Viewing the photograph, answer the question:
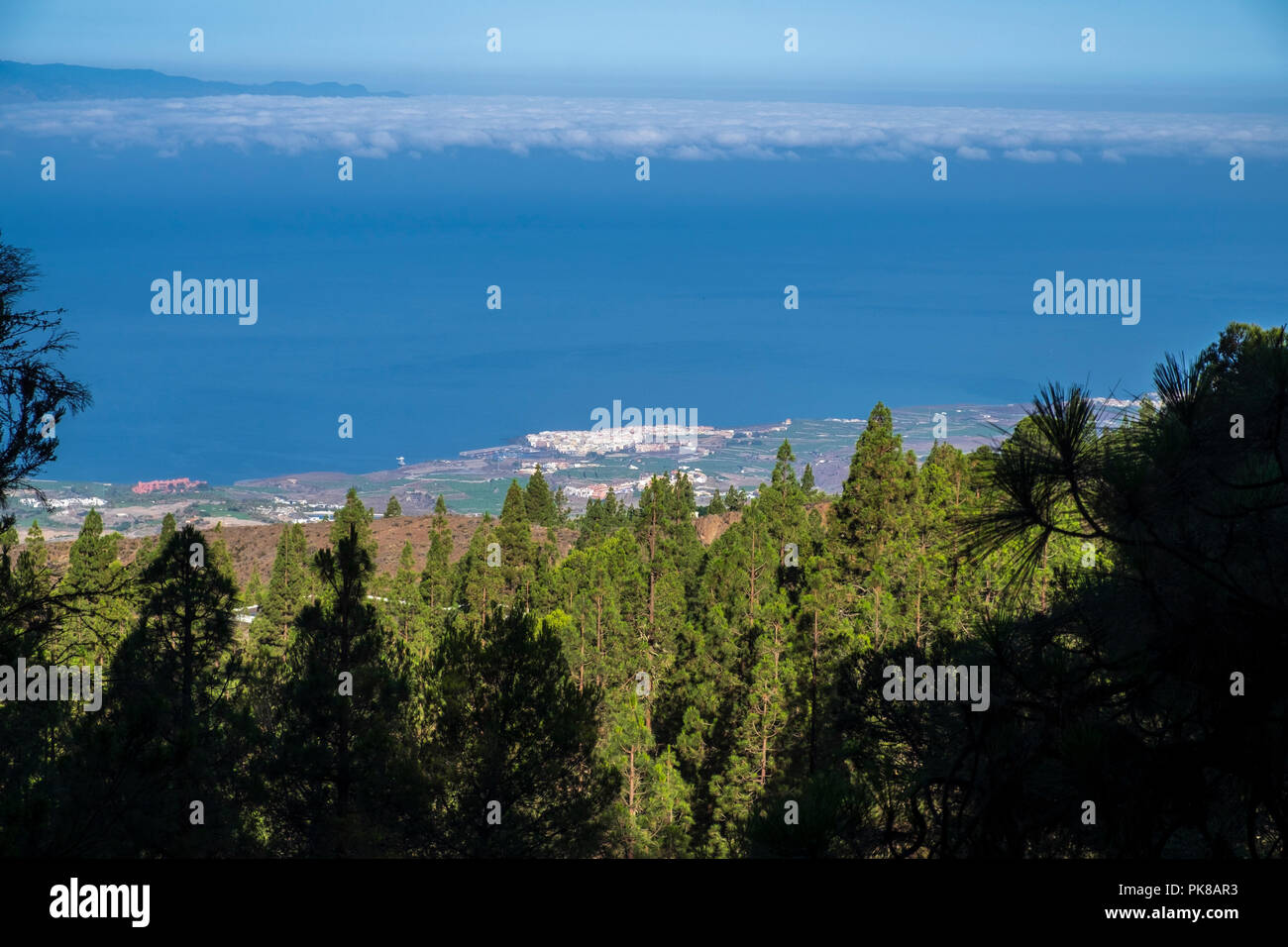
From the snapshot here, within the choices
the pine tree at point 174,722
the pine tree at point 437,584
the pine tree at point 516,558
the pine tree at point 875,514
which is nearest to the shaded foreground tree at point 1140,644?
the pine tree at point 174,722

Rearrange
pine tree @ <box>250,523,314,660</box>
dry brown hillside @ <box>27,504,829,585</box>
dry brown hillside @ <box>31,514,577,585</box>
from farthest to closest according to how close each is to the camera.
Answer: dry brown hillside @ <box>31,514,577,585</box>
dry brown hillside @ <box>27,504,829,585</box>
pine tree @ <box>250,523,314,660</box>

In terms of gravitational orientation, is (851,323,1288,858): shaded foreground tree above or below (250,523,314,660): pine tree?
above

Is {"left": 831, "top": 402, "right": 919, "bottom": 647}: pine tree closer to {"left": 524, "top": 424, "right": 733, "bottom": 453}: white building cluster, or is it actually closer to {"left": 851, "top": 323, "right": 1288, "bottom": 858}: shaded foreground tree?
{"left": 851, "top": 323, "right": 1288, "bottom": 858}: shaded foreground tree

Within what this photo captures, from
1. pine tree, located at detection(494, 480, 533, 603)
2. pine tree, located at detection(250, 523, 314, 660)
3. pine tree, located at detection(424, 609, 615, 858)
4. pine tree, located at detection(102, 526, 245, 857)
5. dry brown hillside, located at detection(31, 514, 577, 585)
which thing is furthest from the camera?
dry brown hillside, located at detection(31, 514, 577, 585)

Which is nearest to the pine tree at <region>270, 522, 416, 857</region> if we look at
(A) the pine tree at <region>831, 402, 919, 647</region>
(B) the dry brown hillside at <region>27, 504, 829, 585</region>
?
(A) the pine tree at <region>831, 402, 919, 647</region>

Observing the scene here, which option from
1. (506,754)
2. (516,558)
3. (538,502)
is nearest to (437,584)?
(516,558)

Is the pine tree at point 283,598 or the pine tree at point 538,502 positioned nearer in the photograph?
the pine tree at point 283,598

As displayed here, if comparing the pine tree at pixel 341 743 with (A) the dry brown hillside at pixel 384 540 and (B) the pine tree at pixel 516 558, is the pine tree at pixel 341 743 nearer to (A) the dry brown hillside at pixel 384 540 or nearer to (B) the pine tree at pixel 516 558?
(B) the pine tree at pixel 516 558

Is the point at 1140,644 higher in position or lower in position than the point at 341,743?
higher

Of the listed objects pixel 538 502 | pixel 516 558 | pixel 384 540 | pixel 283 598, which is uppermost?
pixel 538 502

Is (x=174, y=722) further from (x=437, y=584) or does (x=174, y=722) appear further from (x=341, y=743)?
(x=437, y=584)

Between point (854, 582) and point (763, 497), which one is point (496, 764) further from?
point (763, 497)
